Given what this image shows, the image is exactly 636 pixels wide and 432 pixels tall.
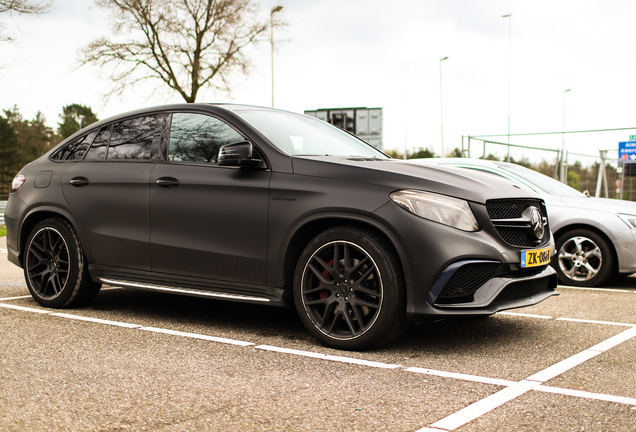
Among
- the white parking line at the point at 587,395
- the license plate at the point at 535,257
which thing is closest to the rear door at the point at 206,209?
the license plate at the point at 535,257

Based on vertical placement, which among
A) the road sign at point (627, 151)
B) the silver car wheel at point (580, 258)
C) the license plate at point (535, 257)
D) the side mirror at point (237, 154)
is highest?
the road sign at point (627, 151)

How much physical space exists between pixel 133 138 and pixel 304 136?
4.88 feet

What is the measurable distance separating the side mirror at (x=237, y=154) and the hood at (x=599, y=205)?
4950 mm

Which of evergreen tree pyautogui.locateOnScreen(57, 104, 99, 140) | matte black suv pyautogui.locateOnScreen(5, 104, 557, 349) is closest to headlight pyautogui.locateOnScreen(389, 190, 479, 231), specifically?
matte black suv pyautogui.locateOnScreen(5, 104, 557, 349)

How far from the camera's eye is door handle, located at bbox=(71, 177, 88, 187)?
17.7 feet

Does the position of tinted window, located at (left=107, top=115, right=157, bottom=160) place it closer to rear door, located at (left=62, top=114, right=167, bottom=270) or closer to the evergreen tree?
rear door, located at (left=62, top=114, right=167, bottom=270)

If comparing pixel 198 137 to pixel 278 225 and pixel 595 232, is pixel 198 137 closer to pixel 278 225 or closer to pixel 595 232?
pixel 278 225

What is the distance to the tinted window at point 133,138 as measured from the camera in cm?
521

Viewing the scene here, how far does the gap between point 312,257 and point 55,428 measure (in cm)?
193

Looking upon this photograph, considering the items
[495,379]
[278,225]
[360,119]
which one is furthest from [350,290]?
[360,119]

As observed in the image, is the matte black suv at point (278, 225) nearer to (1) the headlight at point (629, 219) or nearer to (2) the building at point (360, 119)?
(1) the headlight at point (629, 219)

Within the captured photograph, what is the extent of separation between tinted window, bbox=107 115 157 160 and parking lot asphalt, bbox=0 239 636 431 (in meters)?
1.36

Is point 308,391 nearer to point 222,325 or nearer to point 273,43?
point 222,325

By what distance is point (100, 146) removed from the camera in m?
5.55
